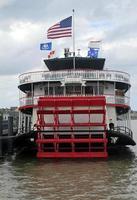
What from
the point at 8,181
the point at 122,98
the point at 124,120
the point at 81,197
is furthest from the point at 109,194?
the point at 124,120

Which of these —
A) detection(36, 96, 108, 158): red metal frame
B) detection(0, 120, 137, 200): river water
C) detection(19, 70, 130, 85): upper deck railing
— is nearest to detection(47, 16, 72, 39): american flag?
detection(19, 70, 130, 85): upper deck railing

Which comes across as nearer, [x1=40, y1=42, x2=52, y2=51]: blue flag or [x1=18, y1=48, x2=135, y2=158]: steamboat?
[x1=18, y1=48, x2=135, y2=158]: steamboat

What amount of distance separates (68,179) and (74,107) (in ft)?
23.9

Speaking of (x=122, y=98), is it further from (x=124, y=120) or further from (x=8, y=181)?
(x=8, y=181)

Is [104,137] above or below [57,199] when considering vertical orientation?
above

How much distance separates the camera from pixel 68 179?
57.9 ft

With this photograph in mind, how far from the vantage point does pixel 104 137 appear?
23.9 meters

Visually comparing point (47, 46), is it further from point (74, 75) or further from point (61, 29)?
point (74, 75)

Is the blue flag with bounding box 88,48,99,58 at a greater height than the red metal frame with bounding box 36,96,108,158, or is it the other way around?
the blue flag with bounding box 88,48,99,58

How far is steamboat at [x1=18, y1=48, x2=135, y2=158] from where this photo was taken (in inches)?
949

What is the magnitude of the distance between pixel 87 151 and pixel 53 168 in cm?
461

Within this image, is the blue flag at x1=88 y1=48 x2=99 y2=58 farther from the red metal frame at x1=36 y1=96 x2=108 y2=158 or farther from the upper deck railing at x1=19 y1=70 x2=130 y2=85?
the red metal frame at x1=36 y1=96 x2=108 y2=158

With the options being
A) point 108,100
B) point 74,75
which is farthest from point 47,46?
point 108,100

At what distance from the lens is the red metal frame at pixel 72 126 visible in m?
24.0
